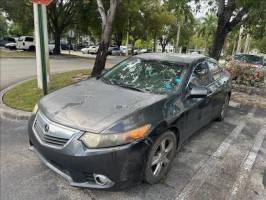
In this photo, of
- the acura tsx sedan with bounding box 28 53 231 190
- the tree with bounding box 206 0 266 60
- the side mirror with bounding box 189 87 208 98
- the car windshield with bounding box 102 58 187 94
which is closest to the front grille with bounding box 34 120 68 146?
the acura tsx sedan with bounding box 28 53 231 190

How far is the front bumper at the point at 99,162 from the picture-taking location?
8.43ft

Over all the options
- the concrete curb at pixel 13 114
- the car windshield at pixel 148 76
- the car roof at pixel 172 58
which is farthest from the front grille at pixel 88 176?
the concrete curb at pixel 13 114

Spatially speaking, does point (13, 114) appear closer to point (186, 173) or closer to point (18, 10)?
point (186, 173)

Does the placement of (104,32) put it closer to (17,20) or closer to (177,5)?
(177,5)

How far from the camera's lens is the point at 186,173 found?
11.5ft

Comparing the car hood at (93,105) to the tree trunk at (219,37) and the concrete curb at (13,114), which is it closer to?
the concrete curb at (13,114)

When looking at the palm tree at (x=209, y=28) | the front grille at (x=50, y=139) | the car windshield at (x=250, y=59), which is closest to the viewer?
the front grille at (x=50, y=139)

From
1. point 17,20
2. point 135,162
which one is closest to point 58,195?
point 135,162

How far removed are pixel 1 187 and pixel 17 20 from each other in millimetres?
25166

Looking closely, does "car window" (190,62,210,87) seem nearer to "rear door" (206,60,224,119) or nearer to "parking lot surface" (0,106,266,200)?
"rear door" (206,60,224,119)

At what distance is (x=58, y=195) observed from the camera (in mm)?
2891

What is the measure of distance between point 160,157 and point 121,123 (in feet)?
2.57

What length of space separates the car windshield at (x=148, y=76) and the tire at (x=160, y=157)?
671 millimetres

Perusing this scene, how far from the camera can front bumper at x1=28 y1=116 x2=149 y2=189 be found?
2.57 m
